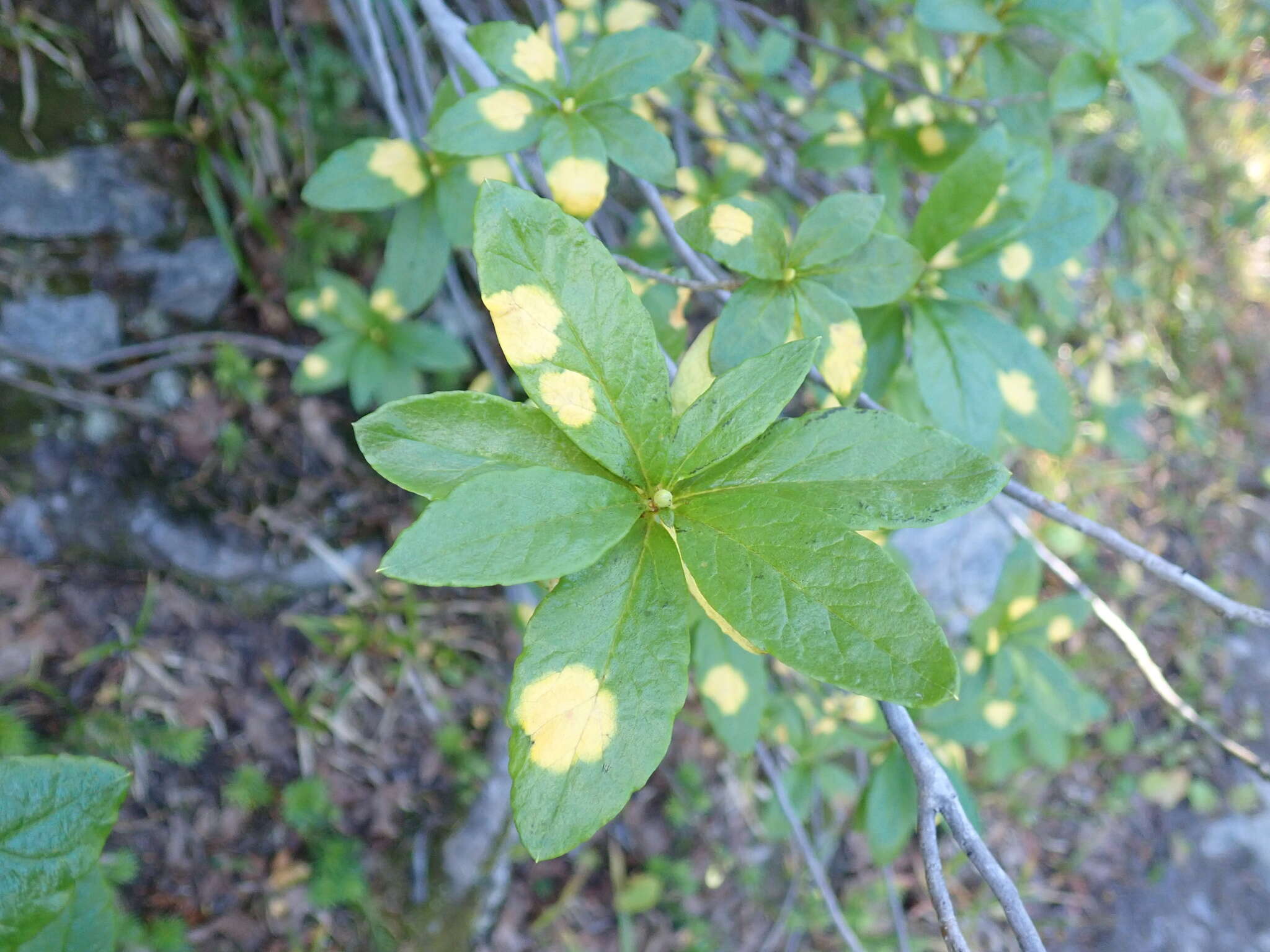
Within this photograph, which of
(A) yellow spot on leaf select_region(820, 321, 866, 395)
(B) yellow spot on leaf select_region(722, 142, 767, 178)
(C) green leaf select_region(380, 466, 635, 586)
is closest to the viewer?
(C) green leaf select_region(380, 466, 635, 586)

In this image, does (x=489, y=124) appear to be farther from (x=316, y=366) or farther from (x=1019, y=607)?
(x=1019, y=607)

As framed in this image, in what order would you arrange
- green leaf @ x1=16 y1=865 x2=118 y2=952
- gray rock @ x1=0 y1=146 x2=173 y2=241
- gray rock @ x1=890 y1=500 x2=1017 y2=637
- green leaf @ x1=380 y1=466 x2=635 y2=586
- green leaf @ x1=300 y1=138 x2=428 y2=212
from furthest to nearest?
1. gray rock @ x1=890 y1=500 x2=1017 y2=637
2. gray rock @ x1=0 y1=146 x2=173 y2=241
3. green leaf @ x1=300 y1=138 x2=428 y2=212
4. green leaf @ x1=16 y1=865 x2=118 y2=952
5. green leaf @ x1=380 y1=466 x2=635 y2=586

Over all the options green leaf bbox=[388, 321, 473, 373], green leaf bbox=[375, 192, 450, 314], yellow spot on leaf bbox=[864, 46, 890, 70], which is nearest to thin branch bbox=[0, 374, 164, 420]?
green leaf bbox=[388, 321, 473, 373]

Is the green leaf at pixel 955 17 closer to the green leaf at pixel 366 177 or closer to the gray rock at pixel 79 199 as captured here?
the green leaf at pixel 366 177

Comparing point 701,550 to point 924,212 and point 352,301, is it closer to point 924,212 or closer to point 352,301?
point 924,212

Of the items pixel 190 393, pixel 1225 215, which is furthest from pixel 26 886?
pixel 1225 215

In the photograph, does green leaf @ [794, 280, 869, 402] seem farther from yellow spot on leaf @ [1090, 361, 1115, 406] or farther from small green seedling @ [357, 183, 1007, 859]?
yellow spot on leaf @ [1090, 361, 1115, 406]

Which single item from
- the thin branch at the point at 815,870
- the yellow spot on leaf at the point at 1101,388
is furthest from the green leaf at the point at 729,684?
the yellow spot on leaf at the point at 1101,388
